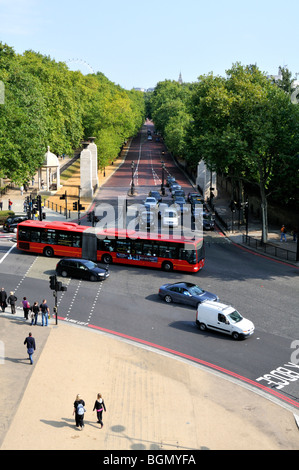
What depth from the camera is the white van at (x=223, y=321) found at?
25.5 meters

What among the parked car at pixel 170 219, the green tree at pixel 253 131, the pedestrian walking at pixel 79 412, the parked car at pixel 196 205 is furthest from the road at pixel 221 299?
the parked car at pixel 196 205

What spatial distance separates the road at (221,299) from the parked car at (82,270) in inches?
20.3

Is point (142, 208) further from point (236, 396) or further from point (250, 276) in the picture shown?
point (236, 396)

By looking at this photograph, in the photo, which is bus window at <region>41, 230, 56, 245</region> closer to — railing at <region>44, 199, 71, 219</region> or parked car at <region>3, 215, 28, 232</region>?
A: parked car at <region>3, 215, 28, 232</region>

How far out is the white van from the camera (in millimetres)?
25469

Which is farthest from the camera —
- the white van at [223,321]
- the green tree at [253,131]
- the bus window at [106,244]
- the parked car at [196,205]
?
the parked car at [196,205]

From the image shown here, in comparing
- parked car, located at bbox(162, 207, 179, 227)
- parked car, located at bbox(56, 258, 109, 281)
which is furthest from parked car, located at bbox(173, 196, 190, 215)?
parked car, located at bbox(56, 258, 109, 281)

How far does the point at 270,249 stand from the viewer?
44031 millimetres

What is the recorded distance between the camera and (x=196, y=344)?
25141 millimetres

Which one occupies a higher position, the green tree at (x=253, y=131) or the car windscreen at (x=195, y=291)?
the green tree at (x=253, y=131)

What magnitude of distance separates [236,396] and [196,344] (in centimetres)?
521

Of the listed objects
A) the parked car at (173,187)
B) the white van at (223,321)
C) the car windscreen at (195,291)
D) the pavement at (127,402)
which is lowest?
the pavement at (127,402)

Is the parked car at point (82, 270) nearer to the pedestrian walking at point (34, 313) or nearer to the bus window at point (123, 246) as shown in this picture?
the bus window at point (123, 246)

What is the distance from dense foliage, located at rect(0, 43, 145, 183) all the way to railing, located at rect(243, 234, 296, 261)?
1037 inches
